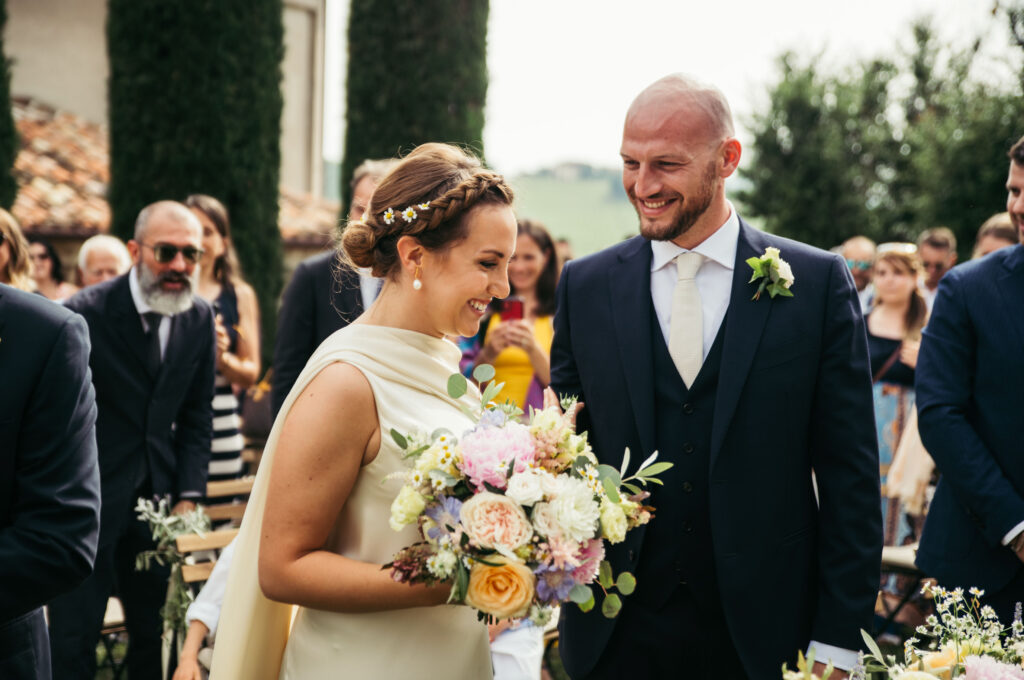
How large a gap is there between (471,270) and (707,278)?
0.81m

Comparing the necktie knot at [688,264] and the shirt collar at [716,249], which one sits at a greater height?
the shirt collar at [716,249]

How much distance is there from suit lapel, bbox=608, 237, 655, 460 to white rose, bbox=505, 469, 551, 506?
0.74m

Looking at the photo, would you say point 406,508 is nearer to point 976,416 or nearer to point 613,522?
point 613,522

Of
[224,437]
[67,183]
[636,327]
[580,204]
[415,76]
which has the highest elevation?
[415,76]

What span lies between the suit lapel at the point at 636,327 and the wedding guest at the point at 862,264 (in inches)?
239

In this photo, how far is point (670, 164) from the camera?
2.79 metres

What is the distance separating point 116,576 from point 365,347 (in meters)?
3.15

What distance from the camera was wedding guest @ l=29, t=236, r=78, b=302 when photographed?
7723mm

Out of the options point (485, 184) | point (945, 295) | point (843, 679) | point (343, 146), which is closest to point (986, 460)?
point (945, 295)

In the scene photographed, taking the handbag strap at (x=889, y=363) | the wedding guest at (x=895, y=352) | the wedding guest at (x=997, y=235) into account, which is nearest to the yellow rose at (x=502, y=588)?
the wedding guest at (x=895, y=352)

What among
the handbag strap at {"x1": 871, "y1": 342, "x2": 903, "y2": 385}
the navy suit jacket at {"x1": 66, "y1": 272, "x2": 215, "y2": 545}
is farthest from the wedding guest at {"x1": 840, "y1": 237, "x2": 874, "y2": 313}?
the navy suit jacket at {"x1": 66, "y1": 272, "x2": 215, "y2": 545}

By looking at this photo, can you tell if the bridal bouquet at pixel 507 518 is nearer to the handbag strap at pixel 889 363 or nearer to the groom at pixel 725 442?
the groom at pixel 725 442

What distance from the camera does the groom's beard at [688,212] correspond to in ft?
9.14

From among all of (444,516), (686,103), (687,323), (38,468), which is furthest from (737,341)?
(38,468)
